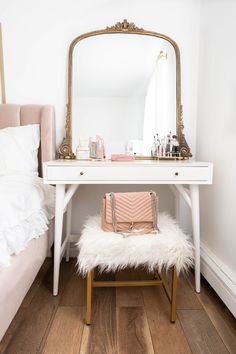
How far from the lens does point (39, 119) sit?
6.23 feet

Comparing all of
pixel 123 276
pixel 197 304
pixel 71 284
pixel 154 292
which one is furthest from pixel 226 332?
pixel 71 284

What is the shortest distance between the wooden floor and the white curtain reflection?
104cm

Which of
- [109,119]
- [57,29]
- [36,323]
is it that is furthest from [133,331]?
[57,29]

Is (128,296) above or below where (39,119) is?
below

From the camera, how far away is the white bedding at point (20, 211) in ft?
3.24

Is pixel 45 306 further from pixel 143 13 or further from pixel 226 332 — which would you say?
pixel 143 13

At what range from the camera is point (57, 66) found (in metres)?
2.00

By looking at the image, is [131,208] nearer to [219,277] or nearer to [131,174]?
[131,174]

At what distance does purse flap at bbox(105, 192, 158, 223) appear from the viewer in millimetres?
1419

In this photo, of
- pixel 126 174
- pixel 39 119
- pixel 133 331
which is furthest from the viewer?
pixel 39 119

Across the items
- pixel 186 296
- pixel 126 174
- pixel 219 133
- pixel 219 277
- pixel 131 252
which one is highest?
pixel 219 133

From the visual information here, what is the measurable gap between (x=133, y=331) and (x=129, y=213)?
0.57m

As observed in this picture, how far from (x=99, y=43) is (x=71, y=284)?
68.4 inches

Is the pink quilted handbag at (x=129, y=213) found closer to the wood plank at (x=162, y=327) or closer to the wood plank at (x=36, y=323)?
the wood plank at (x=162, y=327)
